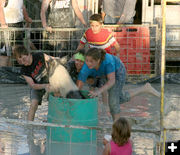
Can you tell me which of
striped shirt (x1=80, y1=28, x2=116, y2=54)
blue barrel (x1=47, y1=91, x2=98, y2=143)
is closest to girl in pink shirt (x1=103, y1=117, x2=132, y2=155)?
blue barrel (x1=47, y1=91, x2=98, y2=143)

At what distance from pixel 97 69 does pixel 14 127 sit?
4.29ft

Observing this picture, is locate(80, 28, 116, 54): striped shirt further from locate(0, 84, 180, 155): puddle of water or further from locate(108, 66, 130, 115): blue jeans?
locate(108, 66, 130, 115): blue jeans

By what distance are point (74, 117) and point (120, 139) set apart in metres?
1.44

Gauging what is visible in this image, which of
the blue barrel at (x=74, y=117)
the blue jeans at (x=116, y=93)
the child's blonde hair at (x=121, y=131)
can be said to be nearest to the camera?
the child's blonde hair at (x=121, y=131)

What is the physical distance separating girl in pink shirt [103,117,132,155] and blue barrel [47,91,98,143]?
1.32 metres

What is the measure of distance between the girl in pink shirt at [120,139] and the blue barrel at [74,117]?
1.32 meters

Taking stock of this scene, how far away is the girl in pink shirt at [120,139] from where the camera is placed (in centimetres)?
354

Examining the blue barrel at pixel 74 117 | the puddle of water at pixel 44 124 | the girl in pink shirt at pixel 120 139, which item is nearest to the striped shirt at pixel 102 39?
the puddle of water at pixel 44 124

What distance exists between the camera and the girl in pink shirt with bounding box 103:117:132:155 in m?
3.54

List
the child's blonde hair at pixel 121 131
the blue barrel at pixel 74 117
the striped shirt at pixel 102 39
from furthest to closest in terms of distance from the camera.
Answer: the striped shirt at pixel 102 39 < the blue barrel at pixel 74 117 < the child's blonde hair at pixel 121 131

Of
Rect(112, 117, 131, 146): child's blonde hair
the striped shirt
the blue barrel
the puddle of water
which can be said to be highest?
the striped shirt

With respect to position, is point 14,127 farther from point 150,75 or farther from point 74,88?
point 150,75

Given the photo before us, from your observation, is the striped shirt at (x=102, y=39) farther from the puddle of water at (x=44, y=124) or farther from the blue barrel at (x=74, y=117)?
the blue barrel at (x=74, y=117)

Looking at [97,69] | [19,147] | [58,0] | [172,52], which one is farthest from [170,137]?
[172,52]
